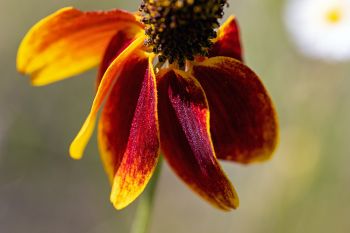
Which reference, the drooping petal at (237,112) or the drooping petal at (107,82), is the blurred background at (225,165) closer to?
the drooping petal at (237,112)

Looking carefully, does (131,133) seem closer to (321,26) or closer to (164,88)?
(164,88)

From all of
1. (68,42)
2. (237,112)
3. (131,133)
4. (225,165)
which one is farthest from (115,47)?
(225,165)

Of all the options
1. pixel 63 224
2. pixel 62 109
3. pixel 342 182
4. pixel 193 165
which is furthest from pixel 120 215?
pixel 193 165

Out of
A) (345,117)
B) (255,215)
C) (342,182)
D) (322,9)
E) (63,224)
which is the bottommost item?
(63,224)

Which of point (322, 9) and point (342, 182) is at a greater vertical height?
point (322, 9)

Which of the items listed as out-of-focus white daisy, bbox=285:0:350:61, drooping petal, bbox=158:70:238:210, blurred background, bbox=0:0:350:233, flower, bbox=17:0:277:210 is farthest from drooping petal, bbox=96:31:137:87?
out-of-focus white daisy, bbox=285:0:350:61

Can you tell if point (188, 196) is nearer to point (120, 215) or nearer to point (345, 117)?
point (120, 215)

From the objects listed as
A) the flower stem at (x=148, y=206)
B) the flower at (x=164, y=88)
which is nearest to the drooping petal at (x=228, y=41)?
the flower at (x=164, y=88)
